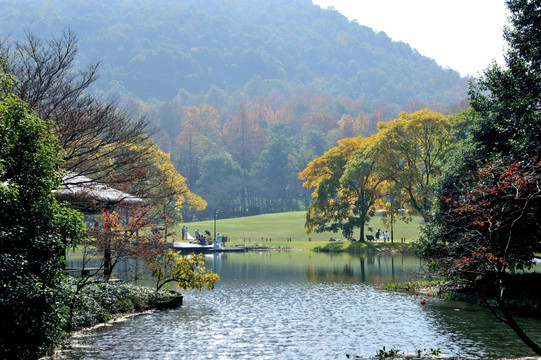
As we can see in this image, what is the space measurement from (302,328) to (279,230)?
5864 cm

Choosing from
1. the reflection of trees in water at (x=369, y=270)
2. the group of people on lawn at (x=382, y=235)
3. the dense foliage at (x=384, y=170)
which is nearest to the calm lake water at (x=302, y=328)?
the reflection of trees in water at (x=369, y=270)

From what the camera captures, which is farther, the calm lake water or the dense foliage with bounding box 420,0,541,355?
the dense foliage with bounding box 420,0,541,355

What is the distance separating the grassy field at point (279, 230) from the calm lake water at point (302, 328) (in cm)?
3382

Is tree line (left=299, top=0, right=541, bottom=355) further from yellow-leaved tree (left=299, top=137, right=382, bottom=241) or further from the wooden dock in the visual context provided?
the wooden dock

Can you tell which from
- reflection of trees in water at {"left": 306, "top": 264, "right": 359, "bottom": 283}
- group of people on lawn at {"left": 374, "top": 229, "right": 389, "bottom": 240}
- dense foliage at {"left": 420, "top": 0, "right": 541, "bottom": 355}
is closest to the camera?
dense foliage at {"left": 420, "top": 0, "right": 541, "bottom": 355}

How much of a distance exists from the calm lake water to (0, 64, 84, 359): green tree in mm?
2898

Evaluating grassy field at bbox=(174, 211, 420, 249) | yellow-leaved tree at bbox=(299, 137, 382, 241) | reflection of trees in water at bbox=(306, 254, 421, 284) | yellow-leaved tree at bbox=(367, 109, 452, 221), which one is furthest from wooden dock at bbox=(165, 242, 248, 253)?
yellow-leaved tree at bbox=(367, 109, 452, 221)

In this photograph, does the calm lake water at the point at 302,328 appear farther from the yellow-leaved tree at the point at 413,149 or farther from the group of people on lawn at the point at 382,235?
the group of people on lawn at the point at 382,235

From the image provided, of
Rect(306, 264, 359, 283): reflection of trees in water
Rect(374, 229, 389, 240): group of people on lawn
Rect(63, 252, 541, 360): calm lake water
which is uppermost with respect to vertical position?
Rect(374, 229, 389, 240): group of people on lawn

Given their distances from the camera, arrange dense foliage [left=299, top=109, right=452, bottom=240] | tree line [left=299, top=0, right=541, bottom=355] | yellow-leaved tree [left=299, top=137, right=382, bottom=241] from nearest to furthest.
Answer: tree line [left=299, top=0, right=541, bottom=355], dense foliage [left=299, top=109, right=452, bottom=240], yellow-leaved tree [left=299, top=137, right=382, bottom=241]

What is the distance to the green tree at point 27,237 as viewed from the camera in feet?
38.7

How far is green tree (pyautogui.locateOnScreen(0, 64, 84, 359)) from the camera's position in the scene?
1178cm

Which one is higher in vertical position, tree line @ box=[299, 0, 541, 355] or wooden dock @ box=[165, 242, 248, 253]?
tree line @ box=[299, 0, 541, 355]

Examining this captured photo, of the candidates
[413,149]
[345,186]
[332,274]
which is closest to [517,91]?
[332,274]
